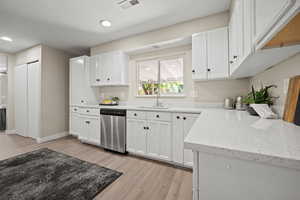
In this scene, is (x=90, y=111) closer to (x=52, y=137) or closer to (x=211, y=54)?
(x=52, y=137)

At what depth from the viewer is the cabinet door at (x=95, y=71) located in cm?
311

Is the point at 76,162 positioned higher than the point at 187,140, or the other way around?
the point at 187,140

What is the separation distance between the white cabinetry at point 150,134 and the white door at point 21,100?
11.4 ft

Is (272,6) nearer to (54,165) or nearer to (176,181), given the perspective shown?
(176,181)

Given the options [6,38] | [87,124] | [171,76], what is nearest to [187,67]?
[171,76]

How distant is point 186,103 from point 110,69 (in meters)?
1.95

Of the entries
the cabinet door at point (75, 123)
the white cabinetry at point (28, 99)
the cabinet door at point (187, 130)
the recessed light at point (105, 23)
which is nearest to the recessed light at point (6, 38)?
the white cabinetry at point (28, 99)

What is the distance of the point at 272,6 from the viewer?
0.58 m

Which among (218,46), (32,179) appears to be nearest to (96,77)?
(32,179)

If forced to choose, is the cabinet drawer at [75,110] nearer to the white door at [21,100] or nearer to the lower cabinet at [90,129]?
the lower cabinet at [90,129]

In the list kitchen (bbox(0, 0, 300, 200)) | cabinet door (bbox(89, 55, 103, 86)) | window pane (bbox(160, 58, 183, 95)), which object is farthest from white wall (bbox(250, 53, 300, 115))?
cabinet door (bbox(89, 55, 103, 86))

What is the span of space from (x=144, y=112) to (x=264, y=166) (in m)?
1.80

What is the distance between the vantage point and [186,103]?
2455 mm

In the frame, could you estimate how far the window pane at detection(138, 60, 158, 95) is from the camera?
2.82 meters
